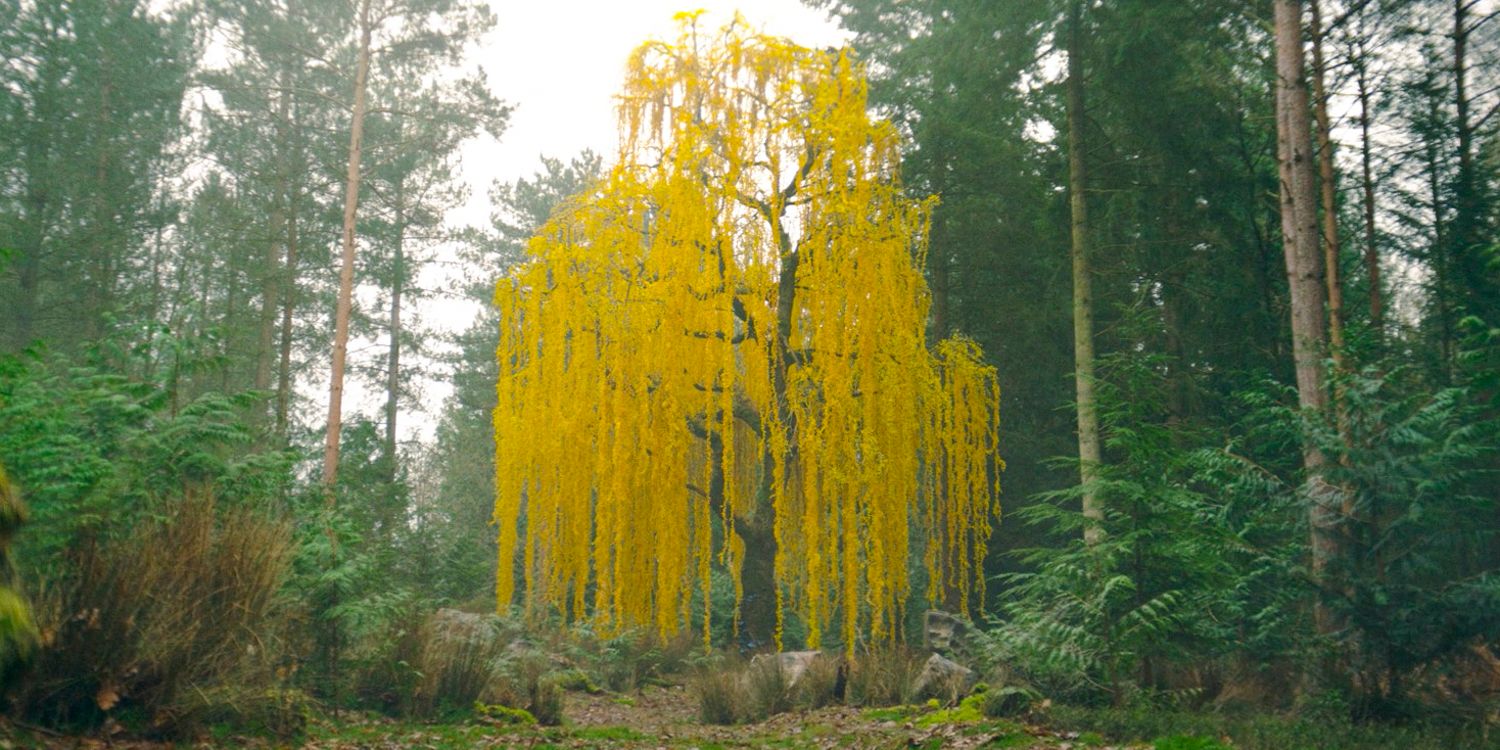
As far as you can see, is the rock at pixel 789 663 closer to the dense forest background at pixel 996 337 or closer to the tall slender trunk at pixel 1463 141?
the dense forest background at pixel 996 337

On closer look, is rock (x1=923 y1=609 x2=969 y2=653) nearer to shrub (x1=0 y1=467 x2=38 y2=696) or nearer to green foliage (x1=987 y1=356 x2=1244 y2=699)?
green foliage (x1=987 y1=356 x2=1244 y2=699)

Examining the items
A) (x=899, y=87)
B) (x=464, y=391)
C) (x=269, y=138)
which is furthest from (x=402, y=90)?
(x=899, y=87)

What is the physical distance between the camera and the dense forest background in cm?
683

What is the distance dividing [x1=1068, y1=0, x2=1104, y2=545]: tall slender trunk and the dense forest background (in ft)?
0.26

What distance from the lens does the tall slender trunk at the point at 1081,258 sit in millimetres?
11070

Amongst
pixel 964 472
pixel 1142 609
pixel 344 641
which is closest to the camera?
pixel 1142 609

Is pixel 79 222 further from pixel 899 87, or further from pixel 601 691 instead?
pixel 899 87

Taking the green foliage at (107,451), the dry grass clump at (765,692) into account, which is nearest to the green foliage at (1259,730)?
the dry grass clump at (765,692)

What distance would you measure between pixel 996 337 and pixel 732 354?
7710 millimetres

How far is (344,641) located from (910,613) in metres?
10.7

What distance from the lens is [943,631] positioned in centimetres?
1223

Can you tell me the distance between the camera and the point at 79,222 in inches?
663

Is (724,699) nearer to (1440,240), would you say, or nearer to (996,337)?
(996,337)

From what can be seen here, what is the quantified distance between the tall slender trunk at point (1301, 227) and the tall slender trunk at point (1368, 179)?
3693mm
